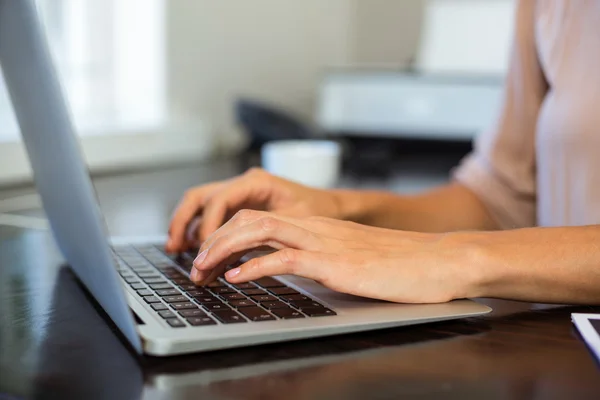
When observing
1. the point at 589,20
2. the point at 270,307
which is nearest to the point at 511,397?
the point at 270,307

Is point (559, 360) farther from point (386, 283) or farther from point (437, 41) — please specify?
point (437, 41)

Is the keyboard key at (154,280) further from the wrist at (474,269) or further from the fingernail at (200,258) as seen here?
the wrist at (474,269)

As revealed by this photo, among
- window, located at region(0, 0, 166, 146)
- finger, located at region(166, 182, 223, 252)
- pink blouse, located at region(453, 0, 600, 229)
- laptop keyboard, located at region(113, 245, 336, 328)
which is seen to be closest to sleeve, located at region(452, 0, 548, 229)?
pink blouse, located at region(453, 0, 600, 229)

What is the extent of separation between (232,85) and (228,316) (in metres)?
1.62

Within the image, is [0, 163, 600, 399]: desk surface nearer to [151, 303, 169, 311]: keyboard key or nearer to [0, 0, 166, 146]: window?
[151, 303, 169, 311]: keyboard key

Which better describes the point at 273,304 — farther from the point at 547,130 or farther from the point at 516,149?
the point at 516,149

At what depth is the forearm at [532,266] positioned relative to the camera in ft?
2.10

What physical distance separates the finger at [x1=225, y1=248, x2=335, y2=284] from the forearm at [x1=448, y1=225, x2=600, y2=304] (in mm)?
110

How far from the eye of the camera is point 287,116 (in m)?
1.99

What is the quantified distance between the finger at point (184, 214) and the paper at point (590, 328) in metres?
0.41

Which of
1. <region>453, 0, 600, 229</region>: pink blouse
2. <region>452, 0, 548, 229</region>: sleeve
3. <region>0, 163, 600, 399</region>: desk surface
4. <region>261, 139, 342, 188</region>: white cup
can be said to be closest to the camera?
<region>0, 163, 600, 399</region>: desk surface

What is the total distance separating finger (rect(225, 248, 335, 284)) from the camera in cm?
60

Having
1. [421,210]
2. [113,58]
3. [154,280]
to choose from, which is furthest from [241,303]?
[113,58]

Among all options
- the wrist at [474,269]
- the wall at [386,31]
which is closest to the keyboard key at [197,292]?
the wrist at [474,269]
